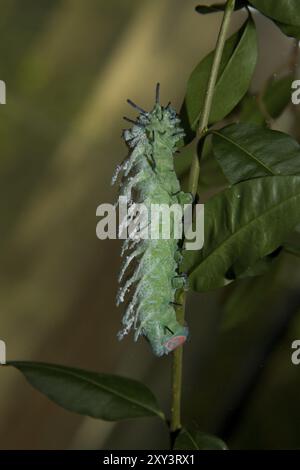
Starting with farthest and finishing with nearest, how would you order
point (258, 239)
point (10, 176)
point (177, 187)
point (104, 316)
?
point (104, 316) → point (10, 176) → point (177, 187) → point (258, 239)

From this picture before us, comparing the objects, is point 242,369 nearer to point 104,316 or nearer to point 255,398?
point 255,398

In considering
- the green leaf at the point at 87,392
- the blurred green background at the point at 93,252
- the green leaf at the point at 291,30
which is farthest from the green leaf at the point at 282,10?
the blurred green background at the point at 93,252

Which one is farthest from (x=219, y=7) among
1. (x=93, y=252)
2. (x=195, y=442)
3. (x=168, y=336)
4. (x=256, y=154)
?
(x=93, y=252)

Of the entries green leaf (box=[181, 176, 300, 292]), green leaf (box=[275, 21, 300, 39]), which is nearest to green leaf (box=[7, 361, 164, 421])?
green leaf (box=[181, 176, 300, 292])

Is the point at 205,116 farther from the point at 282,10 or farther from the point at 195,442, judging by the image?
the point at 195,442

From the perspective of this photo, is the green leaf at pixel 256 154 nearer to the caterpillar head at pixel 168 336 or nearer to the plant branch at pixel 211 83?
the plant branch at pixel 211 83
